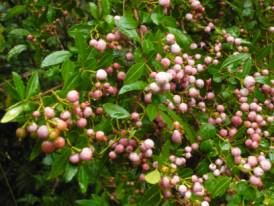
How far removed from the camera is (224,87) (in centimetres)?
163

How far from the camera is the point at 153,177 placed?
1265mm

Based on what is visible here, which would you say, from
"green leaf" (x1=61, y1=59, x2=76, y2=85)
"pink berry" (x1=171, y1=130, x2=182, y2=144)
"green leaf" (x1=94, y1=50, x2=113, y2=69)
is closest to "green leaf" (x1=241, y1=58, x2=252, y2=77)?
"pink berry" (x1=171, y1=130, x2=182, y2=144)

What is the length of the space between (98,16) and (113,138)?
38 cm

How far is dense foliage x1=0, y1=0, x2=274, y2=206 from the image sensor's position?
1.20 m

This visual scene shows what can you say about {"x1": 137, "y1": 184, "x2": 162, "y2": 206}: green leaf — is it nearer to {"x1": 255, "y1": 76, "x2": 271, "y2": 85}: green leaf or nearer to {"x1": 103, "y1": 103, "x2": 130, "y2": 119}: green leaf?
{"x1": 103, "y1": 103, "x2": 130, "y2": 119}: green leaf

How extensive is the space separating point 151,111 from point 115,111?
0.31 ft

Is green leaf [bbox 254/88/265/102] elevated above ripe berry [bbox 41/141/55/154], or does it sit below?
below

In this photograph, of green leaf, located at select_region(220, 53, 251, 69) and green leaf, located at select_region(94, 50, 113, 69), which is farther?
green leaf, located at select_region(220, 53, 251, 69)

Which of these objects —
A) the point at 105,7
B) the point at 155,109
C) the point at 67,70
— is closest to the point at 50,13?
the point at 105,7

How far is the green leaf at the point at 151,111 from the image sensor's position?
123 centimetres

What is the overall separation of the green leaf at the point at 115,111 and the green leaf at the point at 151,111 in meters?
0.06

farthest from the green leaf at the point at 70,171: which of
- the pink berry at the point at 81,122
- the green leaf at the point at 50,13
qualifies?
the green leaf at the point at 50,13

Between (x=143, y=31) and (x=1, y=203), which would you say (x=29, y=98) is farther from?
(x=1, y=203)

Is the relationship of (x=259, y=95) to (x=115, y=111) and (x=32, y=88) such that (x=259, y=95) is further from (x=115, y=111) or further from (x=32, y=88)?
(x=32, y=88)
